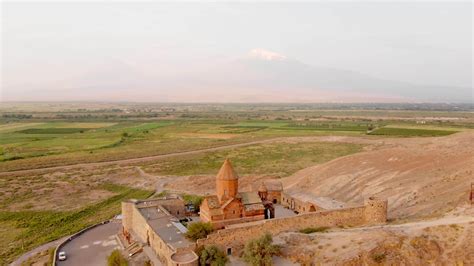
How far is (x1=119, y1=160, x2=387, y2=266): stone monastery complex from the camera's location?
84.1 ft

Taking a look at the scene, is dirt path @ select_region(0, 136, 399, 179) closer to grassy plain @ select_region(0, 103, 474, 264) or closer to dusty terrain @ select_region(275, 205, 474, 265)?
grassy plain @ select_region(0, 103, 474, 264)

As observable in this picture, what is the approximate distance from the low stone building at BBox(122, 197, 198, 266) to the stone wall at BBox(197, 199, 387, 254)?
58.1 inches

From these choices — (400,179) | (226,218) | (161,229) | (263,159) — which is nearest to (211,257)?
(226,218)

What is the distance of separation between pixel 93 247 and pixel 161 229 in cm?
631

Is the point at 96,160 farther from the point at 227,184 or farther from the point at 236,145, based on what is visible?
the point at 227,184

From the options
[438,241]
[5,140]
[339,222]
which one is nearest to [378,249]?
[438,241]

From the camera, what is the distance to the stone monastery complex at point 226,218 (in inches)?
1009

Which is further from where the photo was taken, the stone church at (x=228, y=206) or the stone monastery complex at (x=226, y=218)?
the stone church at (x=228, y=206)

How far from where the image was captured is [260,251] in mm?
24094

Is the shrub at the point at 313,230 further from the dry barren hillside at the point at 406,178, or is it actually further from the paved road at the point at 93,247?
the paved road at the point at 93,247

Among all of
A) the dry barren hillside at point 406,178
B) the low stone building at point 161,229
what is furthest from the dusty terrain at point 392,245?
the low stone building at point 161,229

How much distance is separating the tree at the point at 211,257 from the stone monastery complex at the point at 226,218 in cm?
52

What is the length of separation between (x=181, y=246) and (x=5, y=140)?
76.2 m

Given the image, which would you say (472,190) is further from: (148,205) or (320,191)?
(148,205)
